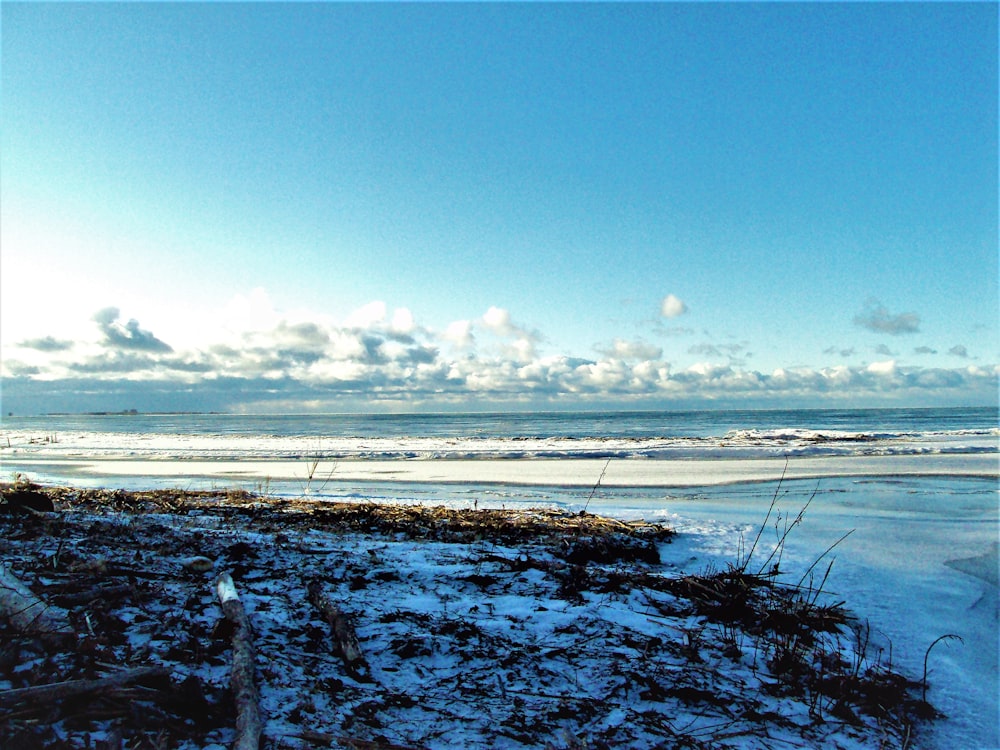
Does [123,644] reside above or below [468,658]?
above

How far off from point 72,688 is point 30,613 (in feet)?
3.63

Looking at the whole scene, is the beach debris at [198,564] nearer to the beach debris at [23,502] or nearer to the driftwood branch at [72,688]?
the driftwood branch at [72,688]

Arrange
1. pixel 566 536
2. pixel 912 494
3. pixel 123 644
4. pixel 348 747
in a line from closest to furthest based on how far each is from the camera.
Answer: pixel 348 747 < pixel 123 644 < pixel 566 536 < pixel 912 494

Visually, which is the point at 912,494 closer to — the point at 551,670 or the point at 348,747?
the point at 551,670

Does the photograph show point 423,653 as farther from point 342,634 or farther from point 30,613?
point 30,613

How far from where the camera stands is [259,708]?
9.02 ft

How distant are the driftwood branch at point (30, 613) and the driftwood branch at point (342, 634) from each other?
1401 millimetres

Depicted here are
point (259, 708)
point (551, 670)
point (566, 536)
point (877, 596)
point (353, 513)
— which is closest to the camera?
point (259, 708)

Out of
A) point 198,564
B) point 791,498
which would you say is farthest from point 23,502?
point 791,498

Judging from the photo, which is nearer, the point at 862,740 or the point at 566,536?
the point at 862,740

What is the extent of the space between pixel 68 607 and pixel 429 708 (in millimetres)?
2407

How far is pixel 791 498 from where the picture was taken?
1084 cm

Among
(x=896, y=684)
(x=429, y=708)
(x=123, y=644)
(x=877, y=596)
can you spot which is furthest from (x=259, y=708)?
(x=877, y=596)

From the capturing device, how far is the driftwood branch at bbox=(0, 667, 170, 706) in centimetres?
243
